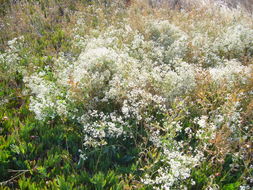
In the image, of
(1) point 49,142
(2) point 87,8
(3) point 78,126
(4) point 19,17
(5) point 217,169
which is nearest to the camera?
(5) point 217,169

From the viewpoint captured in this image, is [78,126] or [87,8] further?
[87,8]

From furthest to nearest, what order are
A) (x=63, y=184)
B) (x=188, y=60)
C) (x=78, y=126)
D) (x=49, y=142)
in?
(x=188, y=60) < (x=78, y=126) < (x=49, y=142) < (x=63, y=184)

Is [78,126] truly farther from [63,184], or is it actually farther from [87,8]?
[87,8]

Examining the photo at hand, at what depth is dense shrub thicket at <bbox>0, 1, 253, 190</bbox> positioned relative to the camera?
3.31 metres

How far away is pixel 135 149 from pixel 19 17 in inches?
286

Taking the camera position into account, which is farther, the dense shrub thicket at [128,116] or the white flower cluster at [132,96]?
the white flower cluster at [132,96]

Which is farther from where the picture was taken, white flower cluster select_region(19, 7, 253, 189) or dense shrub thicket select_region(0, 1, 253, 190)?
white flower cluster select_region(19, 7, 253, 189)

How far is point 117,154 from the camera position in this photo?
12.3ft

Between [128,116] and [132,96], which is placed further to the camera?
[132,96]

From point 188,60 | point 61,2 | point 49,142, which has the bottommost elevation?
point 49,142

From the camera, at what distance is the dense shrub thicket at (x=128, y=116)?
10.9ft

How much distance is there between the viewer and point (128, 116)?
362cm

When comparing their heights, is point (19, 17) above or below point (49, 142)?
above

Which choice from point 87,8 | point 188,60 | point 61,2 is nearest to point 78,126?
point 188,60
